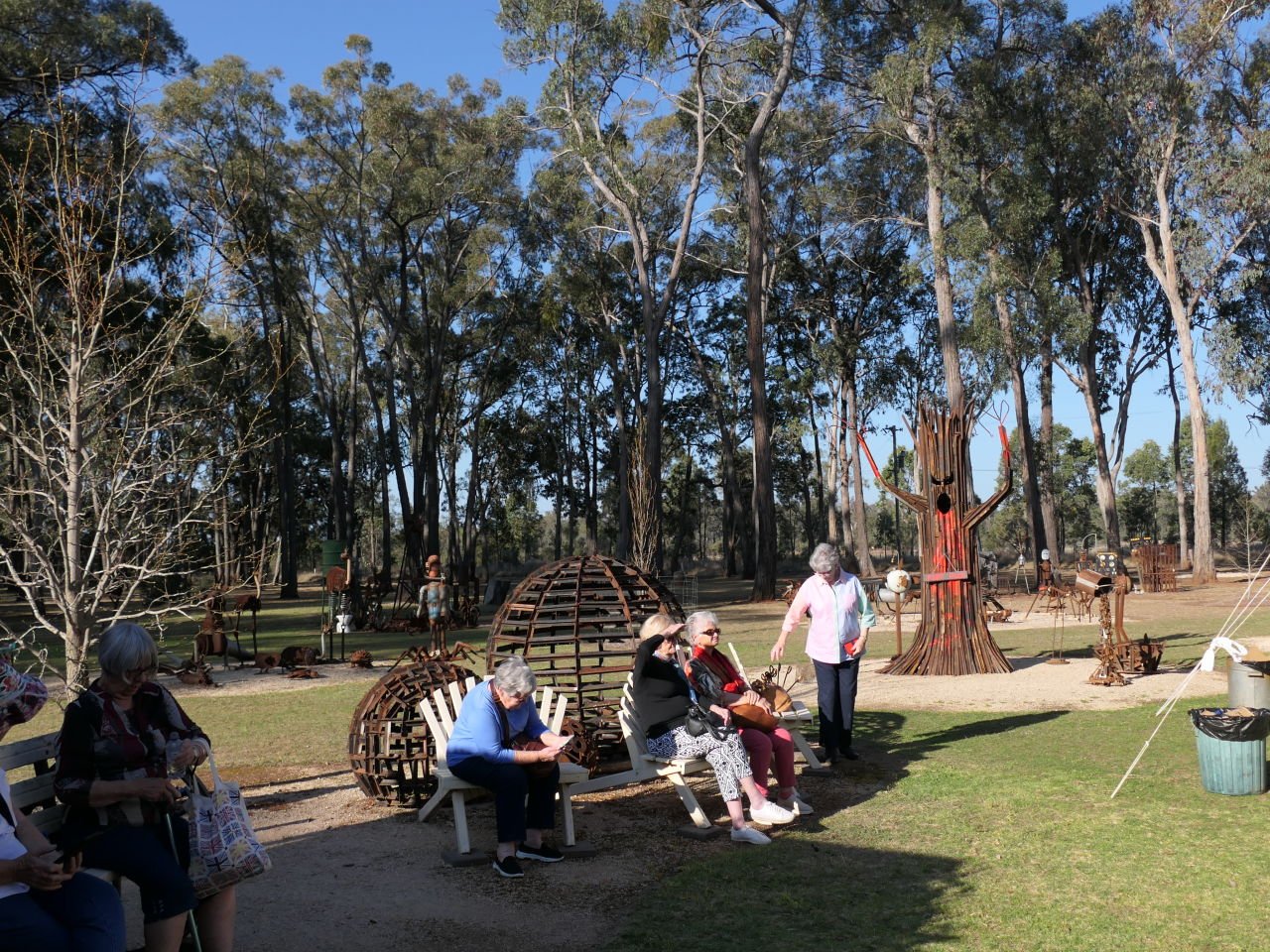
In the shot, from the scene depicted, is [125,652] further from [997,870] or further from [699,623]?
[997,870]

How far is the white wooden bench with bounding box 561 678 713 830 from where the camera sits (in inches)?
248

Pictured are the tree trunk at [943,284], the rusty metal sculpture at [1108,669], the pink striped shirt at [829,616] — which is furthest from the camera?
the tree trunk at [943,284]

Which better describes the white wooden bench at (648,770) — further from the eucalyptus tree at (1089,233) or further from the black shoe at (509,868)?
the eucalyptus tree at (1089,233)

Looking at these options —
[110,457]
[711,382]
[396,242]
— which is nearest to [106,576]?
[110,457]

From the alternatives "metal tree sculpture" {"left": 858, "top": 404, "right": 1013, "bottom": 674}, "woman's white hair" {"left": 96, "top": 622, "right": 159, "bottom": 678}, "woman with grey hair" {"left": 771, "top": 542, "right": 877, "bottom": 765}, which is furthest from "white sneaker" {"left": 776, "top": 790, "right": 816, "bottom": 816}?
"metal tree sculpture" {"left": 858, "top": 404, "right": 1013, "bottom": 674}

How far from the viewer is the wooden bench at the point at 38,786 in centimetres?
412

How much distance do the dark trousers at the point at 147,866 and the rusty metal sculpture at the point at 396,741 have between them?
2.96m

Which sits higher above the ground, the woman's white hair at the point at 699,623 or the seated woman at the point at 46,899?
the woman's white hair at the point at 699,623

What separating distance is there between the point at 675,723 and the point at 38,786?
3434 mm

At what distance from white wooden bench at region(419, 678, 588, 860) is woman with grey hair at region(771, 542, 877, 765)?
1897 millimetres

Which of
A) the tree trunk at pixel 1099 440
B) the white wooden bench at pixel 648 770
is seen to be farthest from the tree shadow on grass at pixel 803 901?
the tree trunk at pixel 1099 440

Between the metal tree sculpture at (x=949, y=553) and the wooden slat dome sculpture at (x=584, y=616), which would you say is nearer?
the wooden slat dome sculpture at (x=584, y=616)

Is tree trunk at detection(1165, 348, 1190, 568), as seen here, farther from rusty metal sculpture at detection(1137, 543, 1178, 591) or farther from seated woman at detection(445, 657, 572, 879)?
seated woman at detection(445, 657, 572, 879)

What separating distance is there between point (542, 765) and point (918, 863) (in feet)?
6.51
